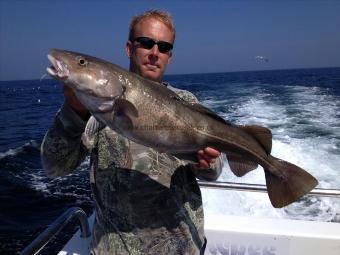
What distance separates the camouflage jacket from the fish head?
0.97 feet

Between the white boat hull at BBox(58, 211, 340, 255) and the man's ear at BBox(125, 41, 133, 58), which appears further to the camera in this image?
the white boat hull at BBox(58, 211, 340, 255)

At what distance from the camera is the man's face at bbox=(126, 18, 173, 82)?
9.05 feet

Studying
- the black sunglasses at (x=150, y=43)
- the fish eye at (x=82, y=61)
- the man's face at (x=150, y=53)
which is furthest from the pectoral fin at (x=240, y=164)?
the fish eye at (x=82, y=61)

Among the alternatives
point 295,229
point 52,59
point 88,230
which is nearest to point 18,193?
point 88,230

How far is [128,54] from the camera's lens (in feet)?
9.59

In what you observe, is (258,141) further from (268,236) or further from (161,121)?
(268,236)

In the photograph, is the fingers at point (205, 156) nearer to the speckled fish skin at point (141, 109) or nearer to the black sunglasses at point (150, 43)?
the speckled fish skin at point (141, 109)

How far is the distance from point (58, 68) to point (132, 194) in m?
0.92

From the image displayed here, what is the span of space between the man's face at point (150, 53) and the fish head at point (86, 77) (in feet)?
1.33

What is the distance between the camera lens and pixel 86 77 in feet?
7.72

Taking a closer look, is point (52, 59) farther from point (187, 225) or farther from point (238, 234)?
point (238, 234)

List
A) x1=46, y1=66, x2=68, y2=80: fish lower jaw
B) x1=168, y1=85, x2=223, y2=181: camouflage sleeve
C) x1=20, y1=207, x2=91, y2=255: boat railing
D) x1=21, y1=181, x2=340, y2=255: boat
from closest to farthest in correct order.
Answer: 1. x1=46, y1=66, x2=68, y2=80: fish lower jaw
2. x1=168, y1=85, x2=223, y2=181: camouflage sleeve
3. x1=20, y1=207, x2=91, y2=255: boat railing
4. x1=21, y1=181, x2=340, y2=255: boat

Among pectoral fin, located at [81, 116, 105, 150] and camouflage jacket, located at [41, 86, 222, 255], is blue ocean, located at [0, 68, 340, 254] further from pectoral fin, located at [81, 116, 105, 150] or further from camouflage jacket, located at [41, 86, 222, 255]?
pectoral fin, located at [81, 116, 105, 150]

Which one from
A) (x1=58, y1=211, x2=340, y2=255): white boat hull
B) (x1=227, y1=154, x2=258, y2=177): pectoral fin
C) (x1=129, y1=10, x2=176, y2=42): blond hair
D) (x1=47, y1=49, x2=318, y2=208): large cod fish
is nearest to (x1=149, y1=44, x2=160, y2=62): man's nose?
(x1=129, y1=10, x2=176, y2=42): blond hair
